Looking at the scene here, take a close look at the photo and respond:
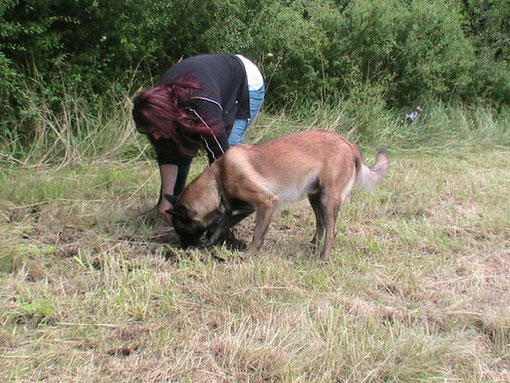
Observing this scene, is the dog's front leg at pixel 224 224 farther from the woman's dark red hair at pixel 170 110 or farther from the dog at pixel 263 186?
the woman's dark red hair at pixel 170 110

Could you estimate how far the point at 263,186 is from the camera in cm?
470

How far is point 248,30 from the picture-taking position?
29.1 ft

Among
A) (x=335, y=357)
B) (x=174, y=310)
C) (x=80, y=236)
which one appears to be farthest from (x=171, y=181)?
(x=335, y=357)

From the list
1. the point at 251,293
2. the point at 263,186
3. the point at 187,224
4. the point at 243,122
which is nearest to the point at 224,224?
the point at 187,224

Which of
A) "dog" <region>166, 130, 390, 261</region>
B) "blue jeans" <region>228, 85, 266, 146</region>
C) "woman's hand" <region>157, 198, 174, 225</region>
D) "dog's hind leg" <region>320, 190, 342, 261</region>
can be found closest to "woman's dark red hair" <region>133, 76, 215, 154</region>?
"dog" <region>166, 130, 390, 261</region>

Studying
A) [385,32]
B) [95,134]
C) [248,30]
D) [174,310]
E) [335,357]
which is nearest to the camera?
[335,357]

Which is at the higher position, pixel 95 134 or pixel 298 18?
pixel 298 18

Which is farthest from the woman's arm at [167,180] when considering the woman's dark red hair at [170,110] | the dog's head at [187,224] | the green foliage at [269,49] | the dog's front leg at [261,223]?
the green foliage at [269,49]

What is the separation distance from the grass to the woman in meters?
0.78

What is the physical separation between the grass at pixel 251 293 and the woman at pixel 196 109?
0.78m

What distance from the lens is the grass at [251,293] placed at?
2.97 meters

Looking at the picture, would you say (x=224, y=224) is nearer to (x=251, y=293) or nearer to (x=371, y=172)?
(x=251, y=293)

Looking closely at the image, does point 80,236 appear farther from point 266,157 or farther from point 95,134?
point 95,134

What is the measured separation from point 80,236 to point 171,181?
915mm
